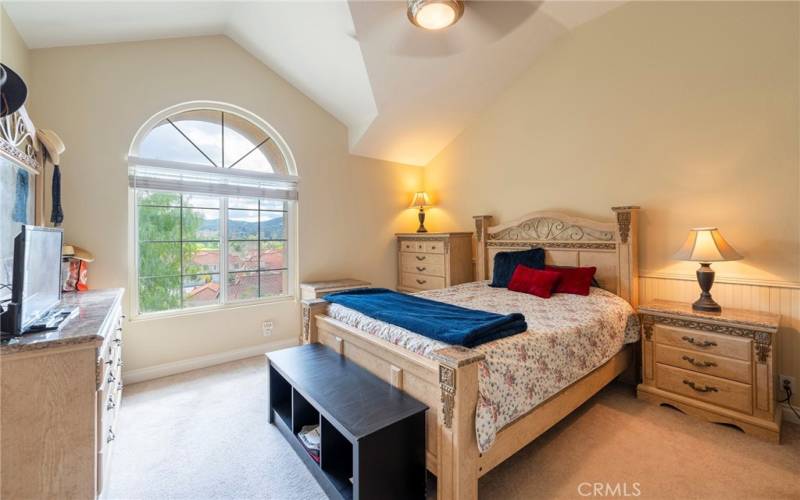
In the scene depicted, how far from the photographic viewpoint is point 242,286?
3.57m

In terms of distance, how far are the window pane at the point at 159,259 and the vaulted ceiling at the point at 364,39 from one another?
1.68 metres

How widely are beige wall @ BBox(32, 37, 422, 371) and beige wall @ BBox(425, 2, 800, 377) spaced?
6.24 feet

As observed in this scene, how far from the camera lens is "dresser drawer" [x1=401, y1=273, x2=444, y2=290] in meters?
4.09

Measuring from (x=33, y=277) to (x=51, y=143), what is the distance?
154 cm

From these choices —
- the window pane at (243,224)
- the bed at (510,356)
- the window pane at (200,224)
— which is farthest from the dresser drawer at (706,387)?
the window pane at (200,224)

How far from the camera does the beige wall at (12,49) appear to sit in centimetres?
207

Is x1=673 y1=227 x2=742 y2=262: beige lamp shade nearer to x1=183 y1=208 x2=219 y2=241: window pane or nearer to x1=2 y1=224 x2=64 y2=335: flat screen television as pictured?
x1=2 y1=224 x2=64 y2=335: flat screen television

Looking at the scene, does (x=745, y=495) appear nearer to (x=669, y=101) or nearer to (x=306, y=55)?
(x=669, y=101)

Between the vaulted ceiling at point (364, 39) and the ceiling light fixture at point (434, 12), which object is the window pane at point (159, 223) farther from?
the ceiling light fixture at point (434, 12)

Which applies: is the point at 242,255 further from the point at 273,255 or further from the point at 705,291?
the point at 705,291

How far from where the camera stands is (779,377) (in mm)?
2324

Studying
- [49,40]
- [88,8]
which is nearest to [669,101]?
[88,8]

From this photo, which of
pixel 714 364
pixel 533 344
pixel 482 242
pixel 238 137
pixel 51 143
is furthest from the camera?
pixel 482 242

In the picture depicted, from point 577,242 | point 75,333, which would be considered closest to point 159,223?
point 75,333
